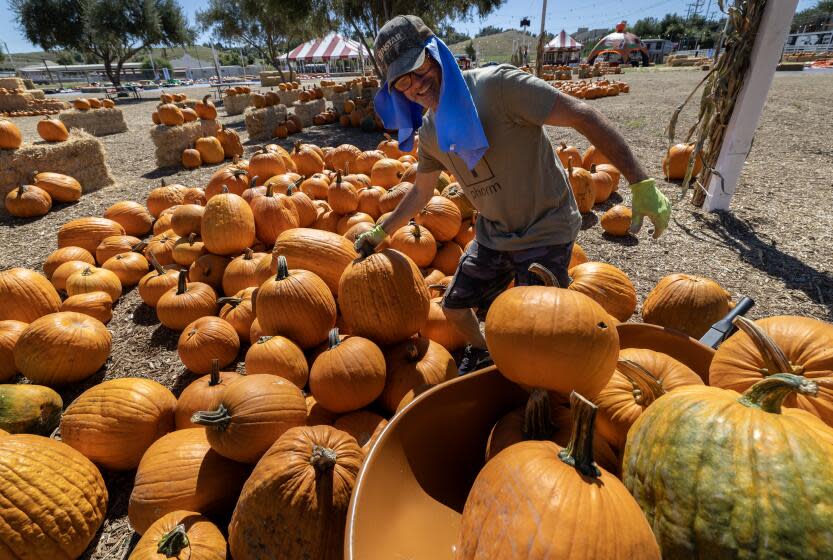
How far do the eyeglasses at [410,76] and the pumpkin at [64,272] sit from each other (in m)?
3.81

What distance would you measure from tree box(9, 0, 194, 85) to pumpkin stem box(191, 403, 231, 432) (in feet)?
149

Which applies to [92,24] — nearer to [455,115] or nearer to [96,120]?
[96,120]

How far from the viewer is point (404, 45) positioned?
207 centimetres

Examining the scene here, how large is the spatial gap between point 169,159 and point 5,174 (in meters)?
2.99

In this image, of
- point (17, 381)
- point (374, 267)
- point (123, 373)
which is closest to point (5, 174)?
point (17, 381)

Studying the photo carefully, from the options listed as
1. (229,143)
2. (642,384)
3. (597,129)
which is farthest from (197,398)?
(229,143)

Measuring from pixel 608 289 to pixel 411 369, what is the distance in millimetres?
1501

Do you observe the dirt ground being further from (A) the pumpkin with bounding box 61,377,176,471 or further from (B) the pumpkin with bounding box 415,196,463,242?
(B) the pumpkin with bounding box 415,196,463,242

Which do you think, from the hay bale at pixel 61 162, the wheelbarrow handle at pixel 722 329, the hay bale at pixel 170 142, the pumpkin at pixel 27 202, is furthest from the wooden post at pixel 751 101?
the hay bale at pixel 61 162

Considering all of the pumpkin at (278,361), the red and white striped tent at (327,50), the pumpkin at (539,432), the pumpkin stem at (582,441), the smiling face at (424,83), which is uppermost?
the red and white striped tent at (327,50)

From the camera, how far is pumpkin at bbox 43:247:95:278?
4184 mm

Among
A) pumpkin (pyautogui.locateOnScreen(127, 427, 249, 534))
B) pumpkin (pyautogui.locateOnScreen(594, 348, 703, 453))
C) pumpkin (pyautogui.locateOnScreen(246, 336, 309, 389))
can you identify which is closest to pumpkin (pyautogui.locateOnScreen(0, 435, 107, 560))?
pumpkin (pyautogui.locateOnScreen(127, 427, 249, 534))

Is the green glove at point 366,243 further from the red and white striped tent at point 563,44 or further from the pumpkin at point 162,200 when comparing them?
the red and white striped tent at point 563,44

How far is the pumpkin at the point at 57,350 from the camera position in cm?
283
